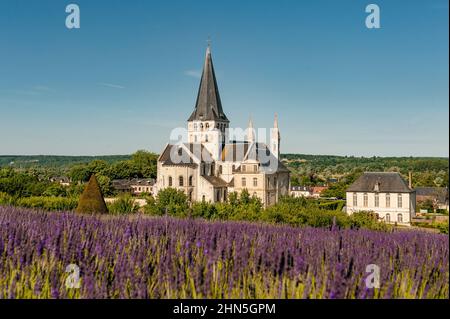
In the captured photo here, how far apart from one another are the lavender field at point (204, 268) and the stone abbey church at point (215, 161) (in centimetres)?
4603

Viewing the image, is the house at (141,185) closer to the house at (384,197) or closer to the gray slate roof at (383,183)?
the house at (384,197)

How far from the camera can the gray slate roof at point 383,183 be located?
50.8 metres

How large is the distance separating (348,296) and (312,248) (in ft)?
5.92

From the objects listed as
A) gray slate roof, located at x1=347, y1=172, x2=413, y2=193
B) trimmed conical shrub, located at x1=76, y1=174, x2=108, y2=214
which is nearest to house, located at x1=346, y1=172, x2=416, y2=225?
gray slate roof, located at x1=347, y1=172, x2=413, y2=193

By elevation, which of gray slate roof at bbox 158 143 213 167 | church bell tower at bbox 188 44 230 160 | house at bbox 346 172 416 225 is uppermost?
church bell tower at bbox 188 44 230 160

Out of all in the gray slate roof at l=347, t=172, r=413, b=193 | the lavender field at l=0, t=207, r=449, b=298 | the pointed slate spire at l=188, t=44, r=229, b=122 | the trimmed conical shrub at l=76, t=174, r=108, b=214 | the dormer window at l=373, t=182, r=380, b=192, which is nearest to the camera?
the lavender field at l=0, t=207, r=449, b=298

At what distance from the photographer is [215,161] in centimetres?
5919

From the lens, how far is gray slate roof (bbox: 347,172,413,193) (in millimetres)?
50844

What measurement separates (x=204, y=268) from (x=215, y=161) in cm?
5367

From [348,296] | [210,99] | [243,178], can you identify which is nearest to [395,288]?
[348,296]

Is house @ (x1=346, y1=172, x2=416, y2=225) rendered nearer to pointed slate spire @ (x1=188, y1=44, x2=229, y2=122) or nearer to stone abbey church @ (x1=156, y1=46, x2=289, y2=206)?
stone abbey church @ (x1=156, y1=46, x2=289, y2=206)

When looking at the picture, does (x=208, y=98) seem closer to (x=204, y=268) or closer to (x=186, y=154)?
(x=186, y=154)

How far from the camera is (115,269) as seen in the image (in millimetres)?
5426

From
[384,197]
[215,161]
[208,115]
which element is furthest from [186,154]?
[384,197]
